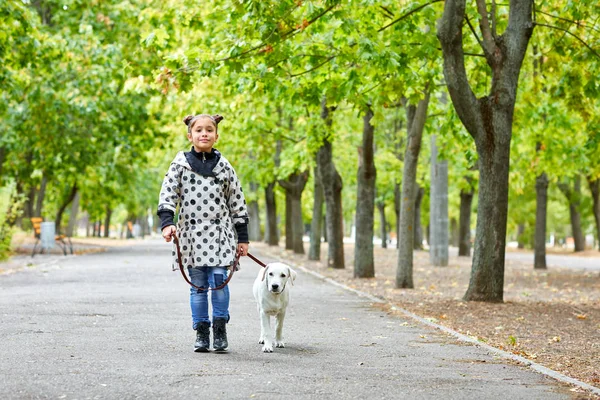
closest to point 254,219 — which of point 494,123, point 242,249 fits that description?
point 494,123

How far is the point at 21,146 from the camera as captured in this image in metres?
30.6

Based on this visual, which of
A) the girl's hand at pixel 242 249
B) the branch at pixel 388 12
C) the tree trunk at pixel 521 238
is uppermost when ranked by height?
the branch at pixel 388 12

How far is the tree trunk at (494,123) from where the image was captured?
1376 centimetres

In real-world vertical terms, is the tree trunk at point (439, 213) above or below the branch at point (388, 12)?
below

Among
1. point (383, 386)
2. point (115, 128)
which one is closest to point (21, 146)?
point (115, 128)

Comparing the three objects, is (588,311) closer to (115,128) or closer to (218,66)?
(218,66)

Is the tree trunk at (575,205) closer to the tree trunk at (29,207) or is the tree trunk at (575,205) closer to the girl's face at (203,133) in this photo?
the tree trunk at (29,207)

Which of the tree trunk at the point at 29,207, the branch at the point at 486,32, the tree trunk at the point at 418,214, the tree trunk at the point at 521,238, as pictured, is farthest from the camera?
the tree trunk at the point at 521,238

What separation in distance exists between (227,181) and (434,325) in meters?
3.94

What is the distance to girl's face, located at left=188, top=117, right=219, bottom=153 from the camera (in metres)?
7.99

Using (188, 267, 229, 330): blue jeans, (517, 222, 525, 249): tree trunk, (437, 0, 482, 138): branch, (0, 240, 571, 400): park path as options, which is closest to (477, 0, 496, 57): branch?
(437, 0, 482, 138): branch

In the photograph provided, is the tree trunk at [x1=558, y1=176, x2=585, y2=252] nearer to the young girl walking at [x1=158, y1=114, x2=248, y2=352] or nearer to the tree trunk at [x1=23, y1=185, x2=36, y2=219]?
the tree trunk at [x1=23, y1=185, x2=36, y2=219]

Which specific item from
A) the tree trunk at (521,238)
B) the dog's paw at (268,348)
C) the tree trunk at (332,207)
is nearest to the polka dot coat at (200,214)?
the dog's paw at (268,348)

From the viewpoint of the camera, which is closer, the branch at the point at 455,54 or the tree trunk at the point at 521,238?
the branch at the point at 455,54
